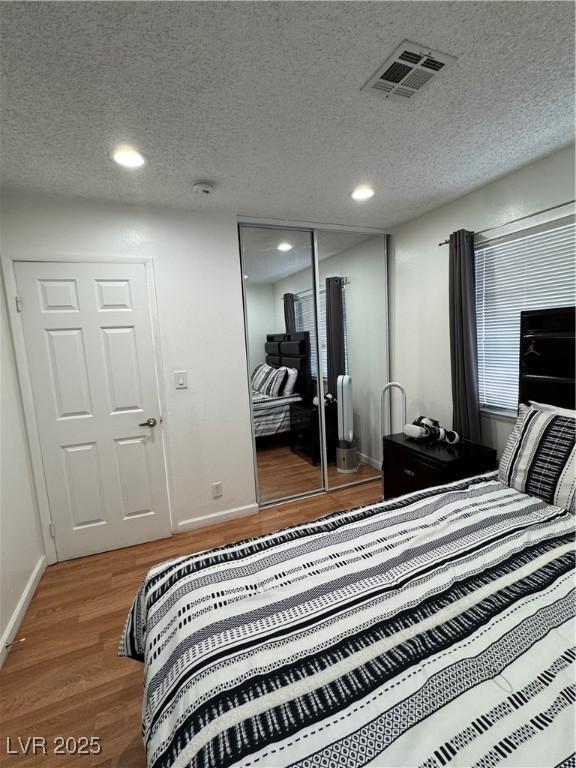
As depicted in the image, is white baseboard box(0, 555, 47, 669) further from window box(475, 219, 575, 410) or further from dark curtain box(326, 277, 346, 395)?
window box(475, 219, 575, 410)

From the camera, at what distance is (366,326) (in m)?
3.48

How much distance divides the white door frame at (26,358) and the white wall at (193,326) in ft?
0.11

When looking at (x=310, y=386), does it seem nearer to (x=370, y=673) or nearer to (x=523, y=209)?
(x=523, y=209)

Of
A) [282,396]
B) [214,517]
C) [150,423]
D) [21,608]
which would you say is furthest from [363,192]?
[21,608]

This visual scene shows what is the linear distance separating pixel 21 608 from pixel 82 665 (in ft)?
2.07

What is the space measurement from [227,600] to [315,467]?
7.66 ft

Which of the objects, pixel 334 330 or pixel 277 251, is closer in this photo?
pixel 277 251

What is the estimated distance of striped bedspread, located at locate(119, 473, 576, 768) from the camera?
2.34 ft

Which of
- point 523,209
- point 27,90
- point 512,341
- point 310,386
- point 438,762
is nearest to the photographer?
point 438,762

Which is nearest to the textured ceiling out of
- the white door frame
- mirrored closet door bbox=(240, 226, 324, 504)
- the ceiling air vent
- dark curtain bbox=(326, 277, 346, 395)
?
the ceiling air vent

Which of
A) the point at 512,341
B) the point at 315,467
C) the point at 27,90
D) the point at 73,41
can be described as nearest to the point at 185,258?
the point at 27,90

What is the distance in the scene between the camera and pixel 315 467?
338 centimetres

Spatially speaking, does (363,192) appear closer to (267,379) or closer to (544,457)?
(267,379)

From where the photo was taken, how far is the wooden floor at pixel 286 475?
3.13 meters
